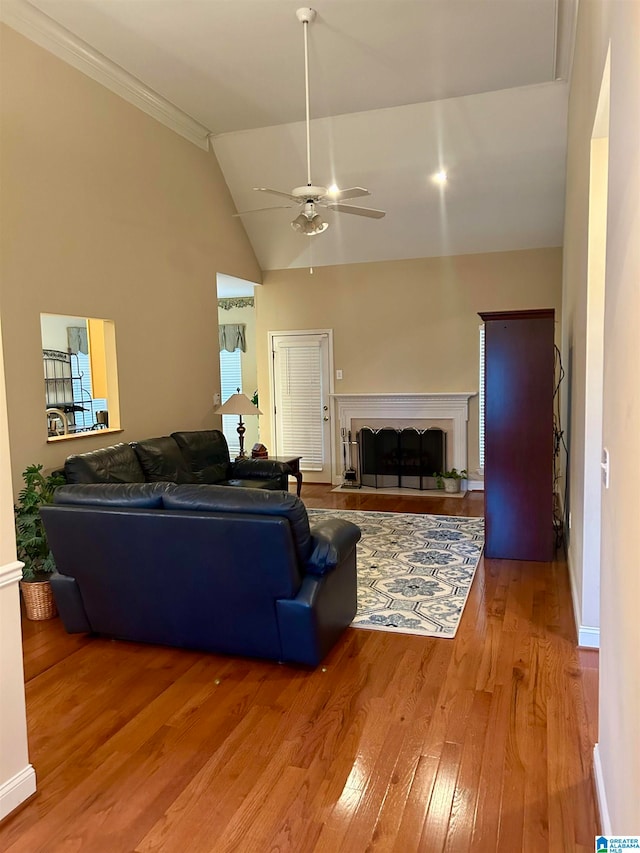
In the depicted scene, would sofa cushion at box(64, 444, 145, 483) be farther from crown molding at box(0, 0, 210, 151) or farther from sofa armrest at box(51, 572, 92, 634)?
crown molding at box(0, 0, 210, 151)

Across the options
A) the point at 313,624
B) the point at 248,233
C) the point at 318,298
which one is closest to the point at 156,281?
the point at 248,233

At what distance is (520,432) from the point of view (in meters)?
4.64

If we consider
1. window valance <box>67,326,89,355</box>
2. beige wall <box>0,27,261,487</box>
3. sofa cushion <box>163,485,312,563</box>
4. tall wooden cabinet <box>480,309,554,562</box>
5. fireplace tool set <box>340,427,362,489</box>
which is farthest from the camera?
window valance <box>67,326,89,355</box>

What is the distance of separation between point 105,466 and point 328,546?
2.25 meters

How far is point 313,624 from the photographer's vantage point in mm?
2957

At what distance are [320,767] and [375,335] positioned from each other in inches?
235

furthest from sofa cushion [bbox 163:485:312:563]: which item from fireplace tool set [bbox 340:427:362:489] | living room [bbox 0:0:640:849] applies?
fireplace tool set [bbox 340:427:362:489]

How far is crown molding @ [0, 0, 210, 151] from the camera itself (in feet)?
13.3

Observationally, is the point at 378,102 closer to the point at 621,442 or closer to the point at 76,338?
the point at 621,442

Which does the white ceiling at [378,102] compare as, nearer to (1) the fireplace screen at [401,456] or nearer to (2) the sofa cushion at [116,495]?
(1) the fireplace screen at [401,456]

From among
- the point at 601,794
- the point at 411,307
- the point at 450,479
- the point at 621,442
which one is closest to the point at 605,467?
the point at 621,442

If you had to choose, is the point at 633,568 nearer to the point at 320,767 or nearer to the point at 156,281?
the point at 320,767

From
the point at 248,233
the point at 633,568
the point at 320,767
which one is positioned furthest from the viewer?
the point at 248,233

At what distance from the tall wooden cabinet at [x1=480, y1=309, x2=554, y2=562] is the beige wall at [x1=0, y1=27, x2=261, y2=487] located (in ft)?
9.90
